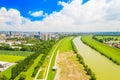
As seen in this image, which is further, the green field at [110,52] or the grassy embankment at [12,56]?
the grassy embankment at [12,56]

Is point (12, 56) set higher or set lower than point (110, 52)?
lower

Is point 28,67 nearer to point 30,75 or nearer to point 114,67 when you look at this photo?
point 30,75

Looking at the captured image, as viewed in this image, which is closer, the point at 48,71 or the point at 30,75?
the point at 30,75

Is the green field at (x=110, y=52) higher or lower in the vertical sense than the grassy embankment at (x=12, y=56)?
higher

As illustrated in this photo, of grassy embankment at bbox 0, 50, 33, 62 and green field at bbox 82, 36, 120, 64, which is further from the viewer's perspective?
grassy embankment at bbox 0, 50, 33, 62

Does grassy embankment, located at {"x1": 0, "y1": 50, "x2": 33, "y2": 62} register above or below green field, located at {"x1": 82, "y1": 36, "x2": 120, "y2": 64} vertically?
below

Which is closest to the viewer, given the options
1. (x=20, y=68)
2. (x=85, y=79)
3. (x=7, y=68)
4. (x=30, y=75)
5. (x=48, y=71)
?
(x=85, y=79)

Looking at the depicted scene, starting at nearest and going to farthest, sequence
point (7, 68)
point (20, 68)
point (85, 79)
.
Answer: point (85, 79) < point (20, 68) < point (7, 68)

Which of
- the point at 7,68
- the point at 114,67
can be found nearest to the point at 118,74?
the point at 114,67

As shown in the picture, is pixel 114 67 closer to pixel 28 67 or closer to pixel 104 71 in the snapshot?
pixel 104 71

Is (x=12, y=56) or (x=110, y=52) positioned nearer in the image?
(x=110, y=52)
